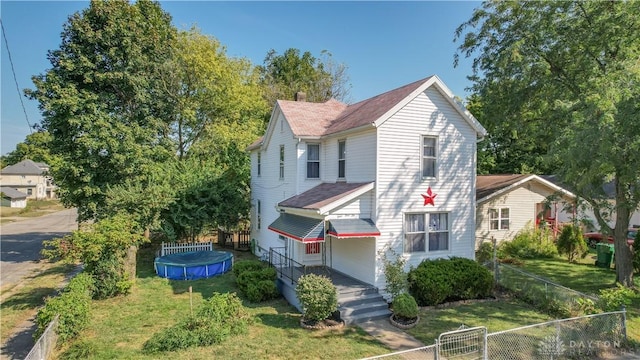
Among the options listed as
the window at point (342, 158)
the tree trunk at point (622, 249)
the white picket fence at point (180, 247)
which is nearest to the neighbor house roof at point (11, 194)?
the white picket fence at point (180, 247)

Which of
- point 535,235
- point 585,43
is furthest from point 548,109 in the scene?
point 535,235

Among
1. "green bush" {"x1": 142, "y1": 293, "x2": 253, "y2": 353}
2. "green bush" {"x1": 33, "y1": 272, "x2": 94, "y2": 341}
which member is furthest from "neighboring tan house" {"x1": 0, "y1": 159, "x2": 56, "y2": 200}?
"green bush" {"x1": 142, "y1": 293, "x2": 253, "y2": 353}

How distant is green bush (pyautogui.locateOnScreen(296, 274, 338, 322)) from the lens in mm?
11000

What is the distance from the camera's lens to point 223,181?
23469 mm

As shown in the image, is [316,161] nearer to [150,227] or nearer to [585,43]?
[150,227]

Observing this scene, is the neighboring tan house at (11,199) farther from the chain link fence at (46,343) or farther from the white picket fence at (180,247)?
the chain link fence at (46,343)

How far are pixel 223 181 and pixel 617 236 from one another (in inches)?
823

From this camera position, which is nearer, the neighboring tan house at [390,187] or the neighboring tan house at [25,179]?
the neighboring tan house at [390,187]

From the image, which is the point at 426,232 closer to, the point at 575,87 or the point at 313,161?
the point at 313,161

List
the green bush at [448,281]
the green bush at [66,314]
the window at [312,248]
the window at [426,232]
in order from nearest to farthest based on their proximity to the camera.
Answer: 1. the green bush at [66,314]
2. the green bush at [448,281]
3. the window at [426,232]
4. the window at [312,248]

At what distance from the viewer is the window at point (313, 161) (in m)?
17.3

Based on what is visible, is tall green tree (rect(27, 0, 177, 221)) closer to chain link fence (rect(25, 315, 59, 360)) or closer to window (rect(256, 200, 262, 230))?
window (rect(256, 200, 262, 230))

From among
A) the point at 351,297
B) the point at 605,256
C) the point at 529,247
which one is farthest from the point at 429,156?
the point at 605,256

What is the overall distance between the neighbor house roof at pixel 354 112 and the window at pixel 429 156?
170 centimetres
